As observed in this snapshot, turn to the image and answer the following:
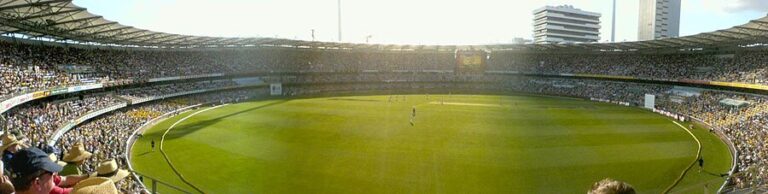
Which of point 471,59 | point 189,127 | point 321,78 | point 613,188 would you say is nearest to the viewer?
point 613,188

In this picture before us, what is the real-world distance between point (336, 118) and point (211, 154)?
1461 centimetres

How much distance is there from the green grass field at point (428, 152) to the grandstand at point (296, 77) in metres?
1.14

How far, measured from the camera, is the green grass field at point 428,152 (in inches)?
761

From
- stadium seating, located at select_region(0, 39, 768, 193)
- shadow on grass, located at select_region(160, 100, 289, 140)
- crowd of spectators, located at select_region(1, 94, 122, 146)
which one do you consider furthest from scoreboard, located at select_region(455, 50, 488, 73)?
crowd of spectators, located at select_region(1, 94, 122, 146)

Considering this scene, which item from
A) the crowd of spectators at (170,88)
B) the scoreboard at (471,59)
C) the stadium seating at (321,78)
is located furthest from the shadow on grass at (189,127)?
the scoreboard at (471,59)

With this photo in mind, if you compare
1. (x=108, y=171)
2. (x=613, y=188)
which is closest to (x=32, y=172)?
(x=108, y=171)

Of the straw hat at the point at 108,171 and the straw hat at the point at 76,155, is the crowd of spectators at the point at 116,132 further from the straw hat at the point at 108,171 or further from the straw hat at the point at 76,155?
the straw hat at the point at 108,171

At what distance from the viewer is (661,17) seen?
127 metres

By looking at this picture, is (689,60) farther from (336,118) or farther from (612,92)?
(336,118)

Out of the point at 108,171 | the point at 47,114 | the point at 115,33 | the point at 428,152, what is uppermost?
the point at 115,33

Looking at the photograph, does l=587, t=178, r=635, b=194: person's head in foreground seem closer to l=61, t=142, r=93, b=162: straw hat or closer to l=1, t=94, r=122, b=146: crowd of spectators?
l=61, t=142, r=93, b=162: straw hat

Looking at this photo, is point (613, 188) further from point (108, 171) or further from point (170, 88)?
point (170, 88)

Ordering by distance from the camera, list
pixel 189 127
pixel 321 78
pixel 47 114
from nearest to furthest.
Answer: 1. pixel 47 114
2. pixel 189 127
3. pixel 321 78

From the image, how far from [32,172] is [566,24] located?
137100mm
